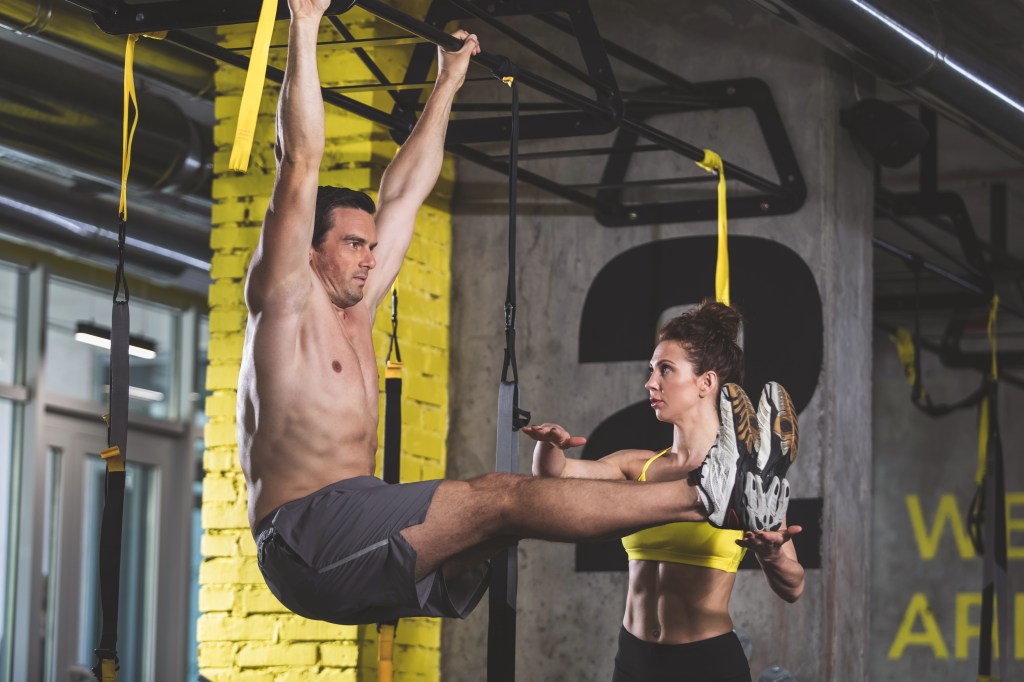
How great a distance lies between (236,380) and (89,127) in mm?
1493

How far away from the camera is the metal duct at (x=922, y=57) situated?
4297 mm

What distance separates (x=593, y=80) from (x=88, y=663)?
23.8 ft

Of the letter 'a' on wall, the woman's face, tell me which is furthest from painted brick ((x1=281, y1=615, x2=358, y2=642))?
the woman's face

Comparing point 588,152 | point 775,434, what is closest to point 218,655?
point 588,152

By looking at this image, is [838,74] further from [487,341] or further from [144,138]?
[144,138]

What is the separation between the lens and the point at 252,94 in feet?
10.1

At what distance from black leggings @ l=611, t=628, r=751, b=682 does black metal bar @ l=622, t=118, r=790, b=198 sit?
1.55 meters

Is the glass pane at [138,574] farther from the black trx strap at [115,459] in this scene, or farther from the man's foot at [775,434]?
the man's foot at [775,434]

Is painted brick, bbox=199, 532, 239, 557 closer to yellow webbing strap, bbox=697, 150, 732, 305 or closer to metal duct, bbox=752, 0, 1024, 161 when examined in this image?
yellow webbing strap, bbox=697, 150, 732, 305

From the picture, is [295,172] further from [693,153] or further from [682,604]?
[693,153]

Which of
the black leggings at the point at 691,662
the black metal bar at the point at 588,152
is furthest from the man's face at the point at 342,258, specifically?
the black metal bar at the point at 588,152

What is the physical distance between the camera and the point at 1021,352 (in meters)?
9.74

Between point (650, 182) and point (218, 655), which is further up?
point (650, 182)

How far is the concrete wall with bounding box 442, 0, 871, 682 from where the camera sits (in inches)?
200
